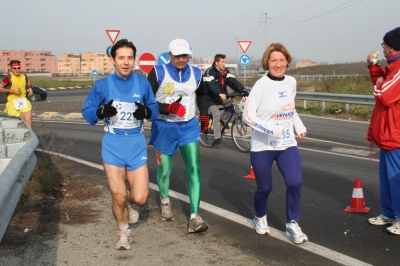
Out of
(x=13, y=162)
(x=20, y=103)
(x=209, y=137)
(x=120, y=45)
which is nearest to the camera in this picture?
(x=13, y=162)

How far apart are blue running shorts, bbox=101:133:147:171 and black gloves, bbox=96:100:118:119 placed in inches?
12.7

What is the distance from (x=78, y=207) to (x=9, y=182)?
10.1ft

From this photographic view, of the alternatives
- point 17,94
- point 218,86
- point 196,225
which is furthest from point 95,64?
point 196,225

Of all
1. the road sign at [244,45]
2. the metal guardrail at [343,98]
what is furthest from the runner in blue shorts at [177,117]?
the road sign at [244,45]

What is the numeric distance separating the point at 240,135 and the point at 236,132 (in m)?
0.13

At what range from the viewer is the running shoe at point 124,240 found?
5.34 meters

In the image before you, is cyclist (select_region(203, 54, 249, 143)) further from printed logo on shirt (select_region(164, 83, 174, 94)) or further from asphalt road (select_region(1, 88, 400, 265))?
printed logo on shirt (select_region(164, 83, 174, 94))

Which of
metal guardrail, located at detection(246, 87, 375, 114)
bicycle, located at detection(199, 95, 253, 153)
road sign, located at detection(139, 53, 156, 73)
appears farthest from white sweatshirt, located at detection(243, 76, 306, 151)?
road sign, located at detection(139, 53, 156, 73)

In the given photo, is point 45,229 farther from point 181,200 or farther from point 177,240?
point 181,200

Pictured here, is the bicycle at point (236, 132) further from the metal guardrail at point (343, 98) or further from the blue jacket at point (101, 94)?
the metal guardrail at point (343, 98)

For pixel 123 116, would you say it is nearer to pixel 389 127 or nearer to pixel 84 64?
pixel 389 127

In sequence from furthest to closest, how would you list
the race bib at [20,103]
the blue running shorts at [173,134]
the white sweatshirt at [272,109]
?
1. the race bib at [20,103]
2. the blue running shorts at [173,134]
3. the white sweatshirt at [272,109]

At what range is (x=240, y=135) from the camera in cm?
1205

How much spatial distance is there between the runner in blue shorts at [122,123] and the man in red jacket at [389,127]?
2.45 metres
